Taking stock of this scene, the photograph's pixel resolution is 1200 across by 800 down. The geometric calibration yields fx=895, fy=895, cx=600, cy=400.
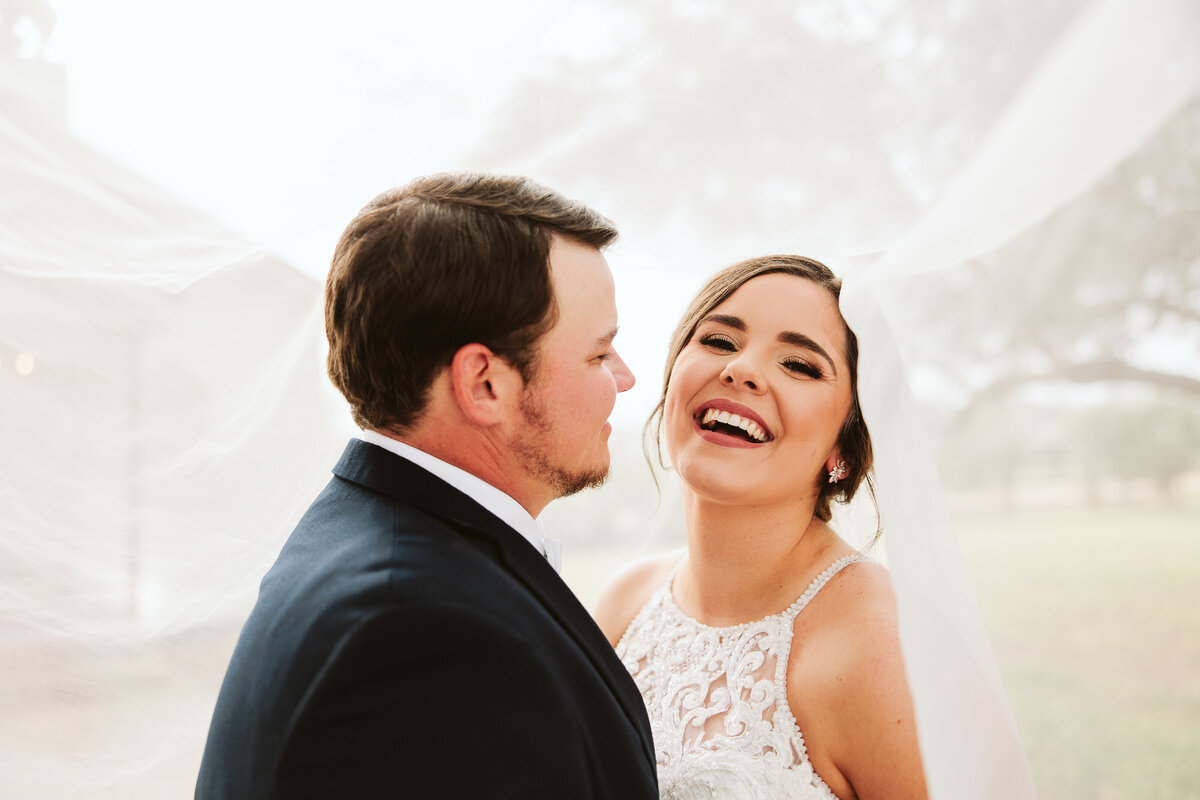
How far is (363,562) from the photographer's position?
1.57 metres

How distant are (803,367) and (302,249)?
135cm

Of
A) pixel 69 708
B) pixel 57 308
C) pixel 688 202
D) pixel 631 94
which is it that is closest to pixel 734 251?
pixel 688 202

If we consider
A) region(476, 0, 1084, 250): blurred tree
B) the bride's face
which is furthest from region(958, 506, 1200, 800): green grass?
region(476, 0, 1084, 250): blurred tree

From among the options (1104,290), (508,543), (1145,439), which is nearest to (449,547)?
(508,543)

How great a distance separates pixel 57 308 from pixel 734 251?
1.58m

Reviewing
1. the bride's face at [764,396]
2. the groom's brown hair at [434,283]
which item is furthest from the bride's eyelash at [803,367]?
the groom's brown hair at [434,283]

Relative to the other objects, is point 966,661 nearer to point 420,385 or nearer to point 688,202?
point 688,202

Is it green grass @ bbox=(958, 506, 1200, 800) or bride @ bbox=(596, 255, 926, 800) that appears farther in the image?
green grass @ bbox=(958, 506, 1200, 800)

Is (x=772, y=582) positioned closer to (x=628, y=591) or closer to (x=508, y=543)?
(x=628, y=591)

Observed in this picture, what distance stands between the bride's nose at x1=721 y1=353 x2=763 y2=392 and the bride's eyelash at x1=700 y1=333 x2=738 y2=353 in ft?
0.31

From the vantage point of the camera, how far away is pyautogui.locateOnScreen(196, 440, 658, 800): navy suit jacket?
1.44 meters

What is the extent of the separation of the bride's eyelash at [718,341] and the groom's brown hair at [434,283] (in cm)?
70

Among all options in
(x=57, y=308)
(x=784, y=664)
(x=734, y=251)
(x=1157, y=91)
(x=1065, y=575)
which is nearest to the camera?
(x=1157, y=91)

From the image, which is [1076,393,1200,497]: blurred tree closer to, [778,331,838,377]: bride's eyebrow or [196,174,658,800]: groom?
[778,331,838,377]: bride's eyebrow
